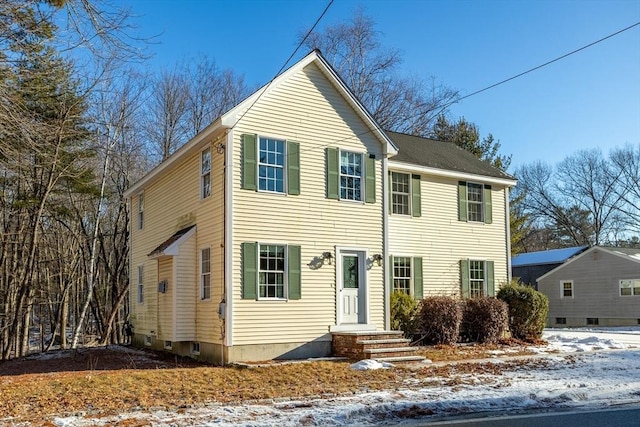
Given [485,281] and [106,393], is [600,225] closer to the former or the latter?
[485,281]

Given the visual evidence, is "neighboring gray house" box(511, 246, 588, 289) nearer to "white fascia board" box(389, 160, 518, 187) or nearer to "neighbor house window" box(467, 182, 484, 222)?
"white fascia board" box(389, 160, 518, 187)

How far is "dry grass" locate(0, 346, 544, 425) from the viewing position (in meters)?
8.77

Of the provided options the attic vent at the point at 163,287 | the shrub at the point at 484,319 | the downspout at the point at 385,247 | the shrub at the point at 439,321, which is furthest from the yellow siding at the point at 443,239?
the attic vent at the point at 163,287

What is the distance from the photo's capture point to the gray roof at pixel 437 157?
19.0 metres

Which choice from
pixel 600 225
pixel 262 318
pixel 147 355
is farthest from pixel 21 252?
pixel 600 225

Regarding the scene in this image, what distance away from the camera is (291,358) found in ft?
46.3

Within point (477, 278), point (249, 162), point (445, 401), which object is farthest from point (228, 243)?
point (477, 278)

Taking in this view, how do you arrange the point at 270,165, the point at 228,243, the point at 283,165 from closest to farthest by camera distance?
the point at 228,243
the point at 270,165
the point at 283,165

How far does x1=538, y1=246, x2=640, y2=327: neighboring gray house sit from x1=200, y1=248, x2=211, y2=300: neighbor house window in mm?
23145

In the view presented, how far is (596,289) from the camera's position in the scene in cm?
3098

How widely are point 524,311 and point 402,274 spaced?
412cm

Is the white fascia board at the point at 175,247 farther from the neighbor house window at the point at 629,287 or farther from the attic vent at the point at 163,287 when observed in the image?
the neighbor house window at the point at 629,287

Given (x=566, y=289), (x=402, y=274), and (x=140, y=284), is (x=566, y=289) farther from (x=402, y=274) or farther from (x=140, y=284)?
(x=140, y=284)

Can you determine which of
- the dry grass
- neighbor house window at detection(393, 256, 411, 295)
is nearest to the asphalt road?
the dry grass
